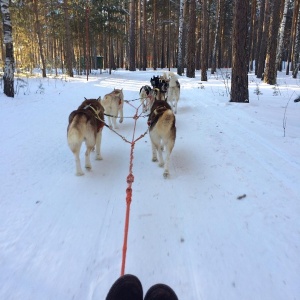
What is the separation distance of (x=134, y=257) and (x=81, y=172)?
7.64ft

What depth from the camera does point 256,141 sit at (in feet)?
19.5

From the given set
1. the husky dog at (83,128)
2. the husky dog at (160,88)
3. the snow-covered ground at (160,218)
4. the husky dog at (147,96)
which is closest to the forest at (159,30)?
the husky dog at (160,88)

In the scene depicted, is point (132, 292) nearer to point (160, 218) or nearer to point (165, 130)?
point (160, 218)

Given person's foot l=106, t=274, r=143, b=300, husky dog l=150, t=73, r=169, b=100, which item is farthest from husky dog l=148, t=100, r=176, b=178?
husky dog l=150, t=73, r=169, b=100

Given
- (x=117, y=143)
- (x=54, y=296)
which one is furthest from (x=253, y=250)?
(x=117, y=143)

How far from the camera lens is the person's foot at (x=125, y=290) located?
205cm

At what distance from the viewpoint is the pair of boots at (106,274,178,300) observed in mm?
2039

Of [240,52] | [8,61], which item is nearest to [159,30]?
[8,61]

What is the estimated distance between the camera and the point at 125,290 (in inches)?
82.0

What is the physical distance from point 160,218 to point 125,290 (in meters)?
1.50

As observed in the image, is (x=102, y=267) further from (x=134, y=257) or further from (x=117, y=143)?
(x=117, y=143)

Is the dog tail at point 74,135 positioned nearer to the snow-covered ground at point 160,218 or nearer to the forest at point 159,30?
the snow-covered ground at point 160,218

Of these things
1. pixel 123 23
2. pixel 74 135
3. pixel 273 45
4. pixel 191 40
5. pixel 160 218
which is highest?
pixel 123 23

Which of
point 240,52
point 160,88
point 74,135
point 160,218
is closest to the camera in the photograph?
point 160,218
